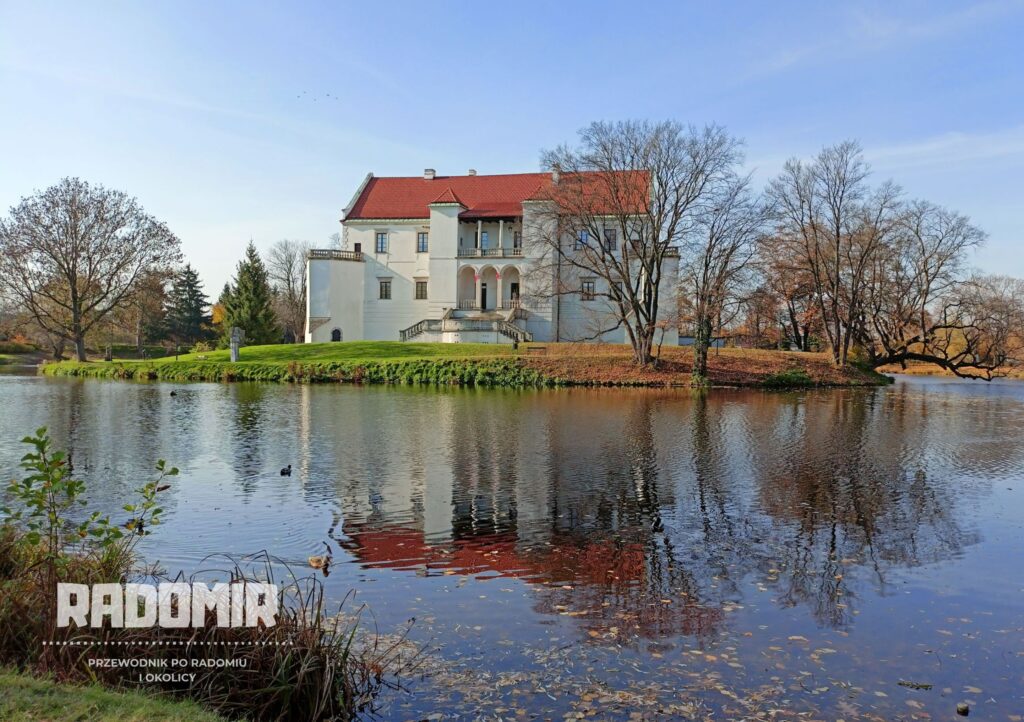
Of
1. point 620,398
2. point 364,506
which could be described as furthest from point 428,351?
point 364,506

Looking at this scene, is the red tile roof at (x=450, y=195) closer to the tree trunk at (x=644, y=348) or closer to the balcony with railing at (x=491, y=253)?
the balcony with railing at (x=491, y=253)

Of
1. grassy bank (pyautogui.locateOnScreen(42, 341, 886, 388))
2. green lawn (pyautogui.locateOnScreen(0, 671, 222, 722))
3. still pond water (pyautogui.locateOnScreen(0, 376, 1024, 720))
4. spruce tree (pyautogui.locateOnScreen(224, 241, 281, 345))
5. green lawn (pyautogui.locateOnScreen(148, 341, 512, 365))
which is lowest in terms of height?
still pond water (pyautogui.locateOnScreen(0, 376, 1024, 720))

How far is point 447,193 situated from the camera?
5706 centimetres

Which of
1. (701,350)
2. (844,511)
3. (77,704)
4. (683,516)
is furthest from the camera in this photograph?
(701,350)

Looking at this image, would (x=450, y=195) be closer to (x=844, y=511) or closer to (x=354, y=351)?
(x=354, y=351)

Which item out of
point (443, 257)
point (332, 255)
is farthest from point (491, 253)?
point (332, 255)

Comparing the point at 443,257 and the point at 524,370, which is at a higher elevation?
the point at 443,257

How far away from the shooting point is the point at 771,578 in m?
8.22

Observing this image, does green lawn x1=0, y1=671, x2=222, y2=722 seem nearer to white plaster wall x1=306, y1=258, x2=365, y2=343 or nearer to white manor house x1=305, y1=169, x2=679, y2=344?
white manor house x1=305, y1=169, x2=679, y2=344

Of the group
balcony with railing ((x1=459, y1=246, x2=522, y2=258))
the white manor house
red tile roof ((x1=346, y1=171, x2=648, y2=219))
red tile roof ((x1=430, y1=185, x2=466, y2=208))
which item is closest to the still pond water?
the white manor house

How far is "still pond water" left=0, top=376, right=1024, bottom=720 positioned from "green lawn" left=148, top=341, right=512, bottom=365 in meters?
25.6

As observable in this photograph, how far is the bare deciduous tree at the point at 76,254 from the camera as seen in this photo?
47406 millimetres

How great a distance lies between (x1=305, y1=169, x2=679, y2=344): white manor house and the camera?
55.7 meters

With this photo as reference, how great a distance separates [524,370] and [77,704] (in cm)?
3574
